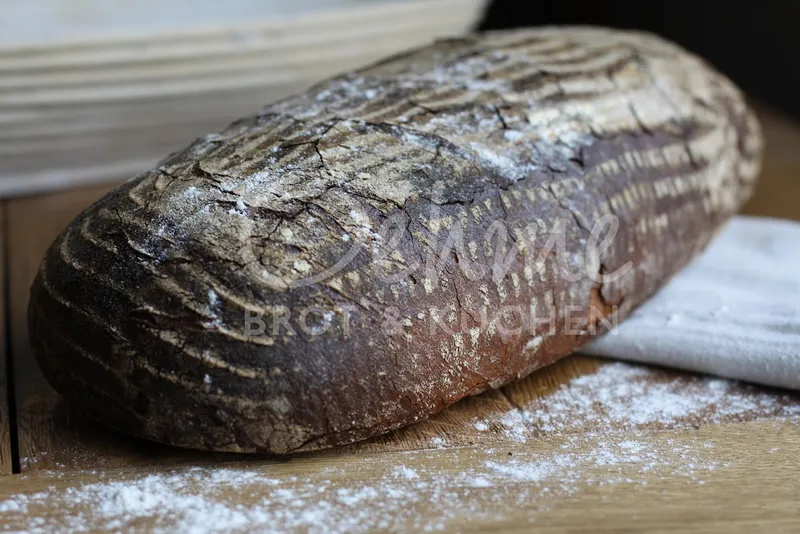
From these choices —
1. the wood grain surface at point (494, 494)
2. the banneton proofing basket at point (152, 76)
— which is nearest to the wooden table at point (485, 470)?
the wood grain surface at point (494, 494)

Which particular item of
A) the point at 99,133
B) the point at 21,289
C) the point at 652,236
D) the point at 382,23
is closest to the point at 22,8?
the point at 99,133

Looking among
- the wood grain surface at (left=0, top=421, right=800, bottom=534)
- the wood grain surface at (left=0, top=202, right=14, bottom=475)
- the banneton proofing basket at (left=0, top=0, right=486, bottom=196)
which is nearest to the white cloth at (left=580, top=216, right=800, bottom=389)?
the wood grain surface at (left=0, top=421, right=800, bottom=534)

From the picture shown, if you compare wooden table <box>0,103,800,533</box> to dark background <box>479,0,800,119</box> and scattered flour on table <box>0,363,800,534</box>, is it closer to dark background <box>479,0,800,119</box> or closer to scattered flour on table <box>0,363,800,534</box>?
scattered flour on table <box>0,363,800,534</box>

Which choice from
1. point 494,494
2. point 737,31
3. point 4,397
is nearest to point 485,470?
point 494,494

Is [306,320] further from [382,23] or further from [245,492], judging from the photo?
[382,23]

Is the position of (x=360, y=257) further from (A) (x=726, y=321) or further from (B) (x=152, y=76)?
(B) (x=152, y=76)
